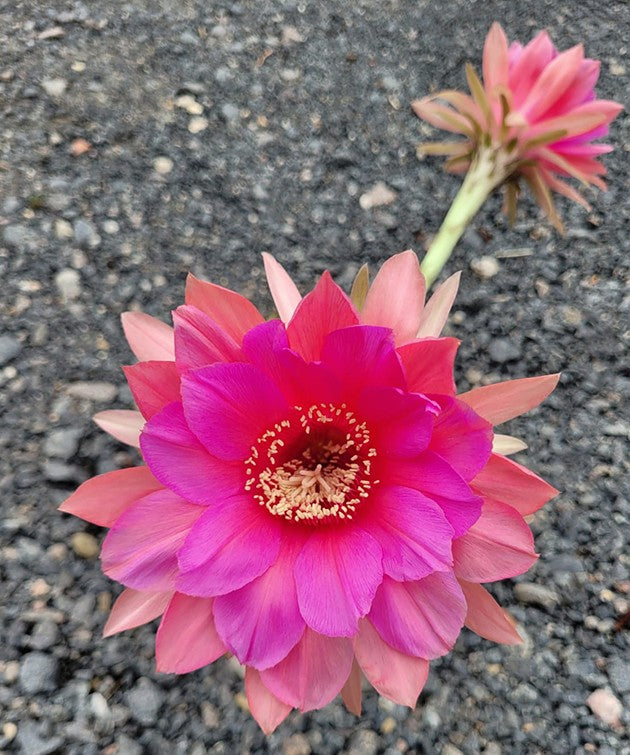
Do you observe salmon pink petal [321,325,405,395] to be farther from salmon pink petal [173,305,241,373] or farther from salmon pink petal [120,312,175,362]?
salmon pink petal [120,312,175,362]

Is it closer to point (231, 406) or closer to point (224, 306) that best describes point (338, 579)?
point (231, 406)

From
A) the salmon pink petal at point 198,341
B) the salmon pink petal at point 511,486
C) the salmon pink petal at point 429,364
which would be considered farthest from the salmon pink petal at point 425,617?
the salmon pink petal at point 198,341

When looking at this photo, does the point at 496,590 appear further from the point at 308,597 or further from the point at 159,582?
the point at 159,582

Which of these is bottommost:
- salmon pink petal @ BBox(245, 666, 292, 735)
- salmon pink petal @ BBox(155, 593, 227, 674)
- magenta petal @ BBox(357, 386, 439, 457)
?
salmon pink petal @ BBox(245, 666, 292, 735)

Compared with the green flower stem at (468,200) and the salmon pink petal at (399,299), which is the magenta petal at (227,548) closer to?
the salmon pink petal at (399,299)

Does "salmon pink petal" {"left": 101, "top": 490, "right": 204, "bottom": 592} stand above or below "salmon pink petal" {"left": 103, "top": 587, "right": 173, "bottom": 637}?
above

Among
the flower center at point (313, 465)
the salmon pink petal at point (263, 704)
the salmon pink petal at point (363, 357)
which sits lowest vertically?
the salmon pink petal at point (263, 704)

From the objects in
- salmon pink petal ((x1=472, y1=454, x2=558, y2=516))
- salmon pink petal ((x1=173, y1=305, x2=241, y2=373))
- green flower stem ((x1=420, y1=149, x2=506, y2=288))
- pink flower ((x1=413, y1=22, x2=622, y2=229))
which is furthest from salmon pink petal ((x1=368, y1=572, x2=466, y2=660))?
pink flower ((x1=413, y1=22, x2=622, y2=229))
